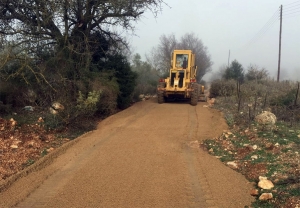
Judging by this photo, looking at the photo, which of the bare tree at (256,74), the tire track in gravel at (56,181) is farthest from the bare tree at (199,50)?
the tire track in gravel at (56,181)

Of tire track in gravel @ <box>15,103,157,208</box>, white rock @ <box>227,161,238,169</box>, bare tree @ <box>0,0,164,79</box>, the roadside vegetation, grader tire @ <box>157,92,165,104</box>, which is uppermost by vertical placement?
bare tree @ <box>0,0,164,79</box>

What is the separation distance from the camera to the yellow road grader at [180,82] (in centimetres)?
2362

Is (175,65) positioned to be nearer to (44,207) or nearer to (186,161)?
(186,161)

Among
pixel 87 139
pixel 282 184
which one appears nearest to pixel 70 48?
pixel 87 139

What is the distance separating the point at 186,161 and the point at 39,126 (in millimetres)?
6689

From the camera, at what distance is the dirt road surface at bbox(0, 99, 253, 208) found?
6.95m

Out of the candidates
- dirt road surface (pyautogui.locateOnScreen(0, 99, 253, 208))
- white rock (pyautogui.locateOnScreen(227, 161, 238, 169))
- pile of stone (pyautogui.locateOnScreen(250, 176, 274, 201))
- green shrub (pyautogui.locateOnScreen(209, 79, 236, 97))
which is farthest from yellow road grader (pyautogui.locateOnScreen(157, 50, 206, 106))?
pile of stone (pyautogui.locateOnScreen(250, 176, 274, 201))

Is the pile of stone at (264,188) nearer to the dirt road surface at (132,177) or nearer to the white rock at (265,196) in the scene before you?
the white rock at (265,196)

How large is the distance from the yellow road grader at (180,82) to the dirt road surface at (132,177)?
10.4 meters

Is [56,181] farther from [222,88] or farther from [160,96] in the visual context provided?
[222,88]

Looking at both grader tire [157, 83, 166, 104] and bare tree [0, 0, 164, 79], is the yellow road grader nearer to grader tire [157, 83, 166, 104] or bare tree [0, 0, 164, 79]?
grader tire [157, 83, 166, 104]

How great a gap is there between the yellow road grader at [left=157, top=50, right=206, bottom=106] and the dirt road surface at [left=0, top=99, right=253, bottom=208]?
1038 cm

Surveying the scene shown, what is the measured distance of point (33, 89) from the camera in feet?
54.3

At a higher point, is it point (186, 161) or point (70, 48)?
point (70, 48)
